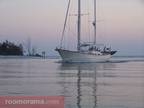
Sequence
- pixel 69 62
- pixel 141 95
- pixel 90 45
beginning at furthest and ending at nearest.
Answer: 1. pixel 69 62
2. pixel 90 45
3. pixel 141 95

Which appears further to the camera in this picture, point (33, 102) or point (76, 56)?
point (76, 56)

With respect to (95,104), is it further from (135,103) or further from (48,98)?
(48,98)

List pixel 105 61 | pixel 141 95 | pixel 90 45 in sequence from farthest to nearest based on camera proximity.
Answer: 1. pixel 105 61
2. pixel 90 45
3. pixel 141 95

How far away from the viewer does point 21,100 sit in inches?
134

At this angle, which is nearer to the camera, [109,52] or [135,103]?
[135,103]

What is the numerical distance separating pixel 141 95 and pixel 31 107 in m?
3.64

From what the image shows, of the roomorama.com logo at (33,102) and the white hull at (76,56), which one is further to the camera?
the white hull at (76,56)

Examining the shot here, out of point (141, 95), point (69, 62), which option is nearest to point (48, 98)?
point (141, 95)

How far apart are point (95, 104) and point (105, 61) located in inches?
911

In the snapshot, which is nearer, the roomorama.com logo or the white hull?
the roomorama.com logo

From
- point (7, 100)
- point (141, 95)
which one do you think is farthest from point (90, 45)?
point (7, 100)

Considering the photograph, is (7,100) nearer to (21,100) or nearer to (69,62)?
(21,100)

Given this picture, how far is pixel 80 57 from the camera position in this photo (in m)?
25.7

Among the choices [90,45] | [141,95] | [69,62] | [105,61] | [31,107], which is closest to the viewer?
[31,107]
